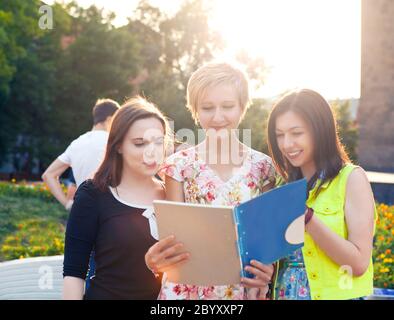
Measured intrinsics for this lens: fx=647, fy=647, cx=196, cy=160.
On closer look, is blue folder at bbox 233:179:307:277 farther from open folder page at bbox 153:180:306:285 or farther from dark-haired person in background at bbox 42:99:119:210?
dark-haired person in background at bbox 42:99:119:210

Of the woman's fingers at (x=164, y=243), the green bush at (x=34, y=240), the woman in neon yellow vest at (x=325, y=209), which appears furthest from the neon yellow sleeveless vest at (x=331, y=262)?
the green bush at (x=34, y=240)

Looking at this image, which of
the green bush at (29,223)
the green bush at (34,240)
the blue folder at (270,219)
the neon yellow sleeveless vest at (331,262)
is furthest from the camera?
the green bush at (29,223)

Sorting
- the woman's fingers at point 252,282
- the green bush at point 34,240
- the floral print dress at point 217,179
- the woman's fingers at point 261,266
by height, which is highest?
the green bush at point 34,240

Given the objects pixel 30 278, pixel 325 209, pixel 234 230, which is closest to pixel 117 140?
pixel 234 230

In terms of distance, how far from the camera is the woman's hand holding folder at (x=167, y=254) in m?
2.11

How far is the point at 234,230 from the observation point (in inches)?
79.4

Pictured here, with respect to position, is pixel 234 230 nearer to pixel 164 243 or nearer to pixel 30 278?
pixel 164 243

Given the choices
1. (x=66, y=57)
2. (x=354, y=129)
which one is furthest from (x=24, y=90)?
(x=354, y=129)

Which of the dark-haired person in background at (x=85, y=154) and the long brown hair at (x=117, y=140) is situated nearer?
the long brown hair at (x=117, y=140)

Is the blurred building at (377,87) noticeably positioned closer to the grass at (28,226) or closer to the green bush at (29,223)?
the green bush at (29,223)

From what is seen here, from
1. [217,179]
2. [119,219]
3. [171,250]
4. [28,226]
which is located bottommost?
[171,250]

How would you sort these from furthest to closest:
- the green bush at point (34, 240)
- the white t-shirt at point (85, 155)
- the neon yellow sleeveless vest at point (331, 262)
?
1. the green bush at point (34, 240)
2. the white t-shirt at point (85, 155)
3. the neon yellow sleeveless vest at point (331, 262)

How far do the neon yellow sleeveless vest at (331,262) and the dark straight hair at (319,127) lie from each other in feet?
0.16

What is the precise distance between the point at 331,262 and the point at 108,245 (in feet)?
2.57
